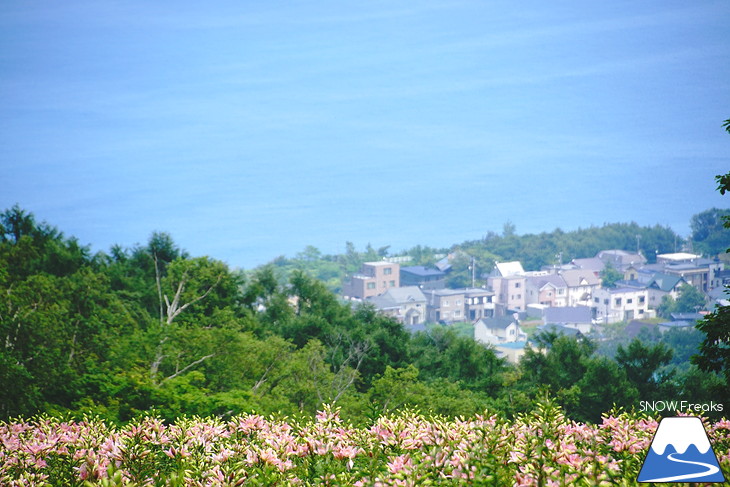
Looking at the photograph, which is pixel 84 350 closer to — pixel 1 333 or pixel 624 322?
pixel 1 333

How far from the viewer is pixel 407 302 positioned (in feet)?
95.3

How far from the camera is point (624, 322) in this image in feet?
91.1

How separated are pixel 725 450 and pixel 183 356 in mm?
8184

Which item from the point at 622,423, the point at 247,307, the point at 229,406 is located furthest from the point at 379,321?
the point at 622,423

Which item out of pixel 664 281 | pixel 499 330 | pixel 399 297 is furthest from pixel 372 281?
pixel 664 281

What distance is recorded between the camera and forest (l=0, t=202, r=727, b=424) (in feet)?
30.5

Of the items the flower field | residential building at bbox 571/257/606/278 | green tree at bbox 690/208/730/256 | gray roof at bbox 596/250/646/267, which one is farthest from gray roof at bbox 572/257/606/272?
the flower field

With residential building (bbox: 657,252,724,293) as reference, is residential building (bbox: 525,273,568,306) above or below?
below

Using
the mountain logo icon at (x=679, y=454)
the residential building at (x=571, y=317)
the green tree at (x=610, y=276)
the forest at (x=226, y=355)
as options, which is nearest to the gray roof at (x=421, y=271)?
the residential building at (x=571, y=317)

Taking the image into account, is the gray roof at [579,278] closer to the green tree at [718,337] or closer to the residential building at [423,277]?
the residential building at [423,277]

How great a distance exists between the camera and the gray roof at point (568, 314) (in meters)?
28.2

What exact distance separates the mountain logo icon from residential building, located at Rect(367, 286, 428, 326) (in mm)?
24969

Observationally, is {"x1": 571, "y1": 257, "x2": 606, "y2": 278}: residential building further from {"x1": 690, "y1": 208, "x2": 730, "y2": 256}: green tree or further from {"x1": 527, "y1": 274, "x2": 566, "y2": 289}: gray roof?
{"x1": 690, "y1": 208, "x2": 730, "y2": 256}: green tree

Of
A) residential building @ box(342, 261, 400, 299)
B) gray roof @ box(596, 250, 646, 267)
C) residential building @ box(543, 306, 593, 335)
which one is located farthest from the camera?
gray roof @ box(596, 250, 646, 267)
